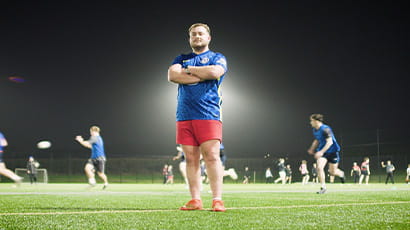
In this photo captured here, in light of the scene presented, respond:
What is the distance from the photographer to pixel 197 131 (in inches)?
170

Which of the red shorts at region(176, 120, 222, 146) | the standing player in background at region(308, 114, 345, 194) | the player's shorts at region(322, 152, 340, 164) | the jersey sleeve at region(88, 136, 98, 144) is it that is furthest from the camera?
the jersey sleeve at region(88, 136, 98, 144)

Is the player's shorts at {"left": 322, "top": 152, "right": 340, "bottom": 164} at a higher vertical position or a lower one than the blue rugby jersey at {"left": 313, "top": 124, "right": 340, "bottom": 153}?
lower

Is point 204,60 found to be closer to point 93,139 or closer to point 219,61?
point 219,61

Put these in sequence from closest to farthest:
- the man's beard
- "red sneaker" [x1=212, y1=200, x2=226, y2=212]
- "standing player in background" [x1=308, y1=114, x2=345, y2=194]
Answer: "red sneaker" [x1=212, y1=200, x2=226, y2=212] → the man's beard → "standing player in background" [x1=308, y1=114, x2=345, y2=194]

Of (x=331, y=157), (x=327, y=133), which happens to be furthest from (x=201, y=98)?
(x=331, y=157)

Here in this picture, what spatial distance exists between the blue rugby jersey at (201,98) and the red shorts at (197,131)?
2.0 inches

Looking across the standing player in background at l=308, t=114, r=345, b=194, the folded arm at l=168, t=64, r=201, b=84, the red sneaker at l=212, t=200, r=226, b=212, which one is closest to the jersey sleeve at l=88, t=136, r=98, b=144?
the standing player in background at l=308, t=114, r=345, b=194

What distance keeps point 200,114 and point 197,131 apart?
175 mm

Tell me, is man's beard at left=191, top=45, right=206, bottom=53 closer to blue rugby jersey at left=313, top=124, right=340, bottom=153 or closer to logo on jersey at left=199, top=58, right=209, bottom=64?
logo on jersey at left=199, top=58, right=209, bottom=64

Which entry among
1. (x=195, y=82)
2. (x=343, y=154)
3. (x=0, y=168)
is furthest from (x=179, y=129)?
(x=343, y=154)

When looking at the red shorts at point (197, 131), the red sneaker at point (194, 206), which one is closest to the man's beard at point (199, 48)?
the red shorts at point (197, 131)

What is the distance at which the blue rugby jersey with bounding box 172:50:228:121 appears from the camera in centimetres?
432

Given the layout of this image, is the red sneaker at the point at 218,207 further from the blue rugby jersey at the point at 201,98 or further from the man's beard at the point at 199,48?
the man's beard at the point at 199,48

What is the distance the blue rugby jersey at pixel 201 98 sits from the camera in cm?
432
